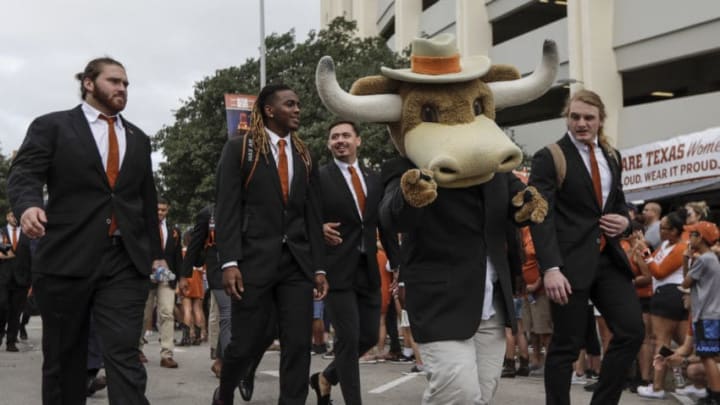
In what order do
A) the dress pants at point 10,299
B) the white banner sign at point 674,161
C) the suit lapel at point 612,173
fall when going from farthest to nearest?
the white banner sign at point 674,161 < the dress pants at point 10,299 < the suit lapel at point 612,173

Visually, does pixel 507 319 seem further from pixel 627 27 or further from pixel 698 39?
pixel 627 27

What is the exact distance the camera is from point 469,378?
4.33 m

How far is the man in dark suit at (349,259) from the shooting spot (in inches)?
260

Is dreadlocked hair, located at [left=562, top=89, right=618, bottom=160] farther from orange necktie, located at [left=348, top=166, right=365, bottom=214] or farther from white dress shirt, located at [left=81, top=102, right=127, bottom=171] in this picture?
white dress shirt, located at [left=81, top=102, right=127, bottom=171]

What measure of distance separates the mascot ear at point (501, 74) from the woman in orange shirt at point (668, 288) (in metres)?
4.16

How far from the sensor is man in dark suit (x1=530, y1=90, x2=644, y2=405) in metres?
5.62

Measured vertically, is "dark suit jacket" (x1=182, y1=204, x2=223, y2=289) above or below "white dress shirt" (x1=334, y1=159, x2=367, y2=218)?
below

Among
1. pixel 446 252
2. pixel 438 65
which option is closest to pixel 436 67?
pixel 438 65

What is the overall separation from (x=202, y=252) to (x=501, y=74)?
517cm

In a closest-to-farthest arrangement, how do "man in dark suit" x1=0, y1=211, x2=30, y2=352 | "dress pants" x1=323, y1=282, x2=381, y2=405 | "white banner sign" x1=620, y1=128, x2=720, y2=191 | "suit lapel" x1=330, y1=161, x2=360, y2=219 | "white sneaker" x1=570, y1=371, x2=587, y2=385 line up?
"dress pants" x1=323, y1=282, x2=381, y2=405, "suit lapel" x1=330, y1=161, x2=360, y2=219, "white sneaker" x1=570, y1=371, x2=587, y2=385, "man in dark suit" x1=0, y1=211, x2=30, y2=352, "white banner sign" x1=620, y1=128, x2=720, y2=191

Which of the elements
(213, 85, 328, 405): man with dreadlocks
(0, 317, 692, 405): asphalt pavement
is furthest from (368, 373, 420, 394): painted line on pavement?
(213, 85, 328, 405): man with dreadlocks

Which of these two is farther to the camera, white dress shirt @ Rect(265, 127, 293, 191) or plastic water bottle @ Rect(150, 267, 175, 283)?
white dress shirt @ Rect(265, 127, 293, 191)

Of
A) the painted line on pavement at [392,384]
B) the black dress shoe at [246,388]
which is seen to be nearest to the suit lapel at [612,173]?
the black dress shoe at [246,388]

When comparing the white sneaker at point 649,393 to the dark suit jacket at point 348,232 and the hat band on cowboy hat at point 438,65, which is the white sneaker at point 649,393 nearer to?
the dark suit jacket at point 348,232
